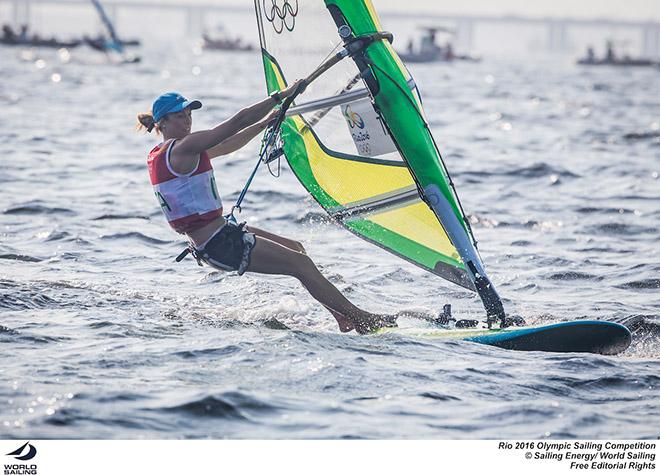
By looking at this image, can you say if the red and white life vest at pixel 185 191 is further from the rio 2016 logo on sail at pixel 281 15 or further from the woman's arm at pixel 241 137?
the rio 2016 logo on sail at pixel 281 15

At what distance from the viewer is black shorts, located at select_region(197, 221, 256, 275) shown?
6820 millimetres

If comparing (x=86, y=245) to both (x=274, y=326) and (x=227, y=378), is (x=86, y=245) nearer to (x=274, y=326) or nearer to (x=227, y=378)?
(x=274, y=326)

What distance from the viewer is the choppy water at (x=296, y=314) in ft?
18.0

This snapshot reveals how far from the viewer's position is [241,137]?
23.4 feet

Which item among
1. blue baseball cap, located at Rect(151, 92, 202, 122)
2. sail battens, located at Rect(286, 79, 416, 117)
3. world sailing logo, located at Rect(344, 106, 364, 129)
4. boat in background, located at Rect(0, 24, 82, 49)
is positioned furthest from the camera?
boat in background, located at Rect(0, 24, 82, 49)

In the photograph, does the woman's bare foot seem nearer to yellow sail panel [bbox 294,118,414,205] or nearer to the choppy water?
the choppy water

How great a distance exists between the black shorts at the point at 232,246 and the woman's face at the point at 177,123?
0.64 m

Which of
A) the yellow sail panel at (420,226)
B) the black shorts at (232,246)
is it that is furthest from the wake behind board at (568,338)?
the black shorts at (232,246)

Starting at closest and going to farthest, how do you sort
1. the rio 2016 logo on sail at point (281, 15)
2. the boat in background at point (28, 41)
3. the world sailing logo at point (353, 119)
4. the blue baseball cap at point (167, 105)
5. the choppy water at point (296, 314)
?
the choppy water at point (296, 314), the blue baseball cap at point (167, 105), the world sailing logo at point (353, 119), the rio 2016 logo on sail at point (281, 15), the boat in background at point (28, 41)

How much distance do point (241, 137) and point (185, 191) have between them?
2.12ft

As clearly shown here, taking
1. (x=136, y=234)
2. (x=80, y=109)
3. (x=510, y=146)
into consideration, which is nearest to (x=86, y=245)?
(x=136, y=234)

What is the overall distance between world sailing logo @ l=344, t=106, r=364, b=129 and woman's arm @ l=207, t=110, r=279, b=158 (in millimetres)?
485

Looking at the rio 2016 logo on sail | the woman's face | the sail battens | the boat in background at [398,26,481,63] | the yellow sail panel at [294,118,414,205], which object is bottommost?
the boat in background at [398,26,481,63]
